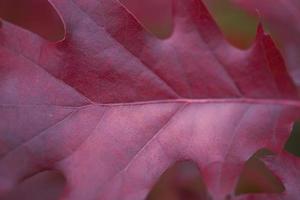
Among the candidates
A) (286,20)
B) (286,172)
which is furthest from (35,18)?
(286,172)

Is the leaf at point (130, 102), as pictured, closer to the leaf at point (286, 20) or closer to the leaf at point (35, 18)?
the leaf at point (286, 20)

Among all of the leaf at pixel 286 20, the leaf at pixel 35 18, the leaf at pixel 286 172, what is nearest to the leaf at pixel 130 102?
the leaf at pixel 286 172

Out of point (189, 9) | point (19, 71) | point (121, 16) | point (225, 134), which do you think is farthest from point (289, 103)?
point (19, 71)

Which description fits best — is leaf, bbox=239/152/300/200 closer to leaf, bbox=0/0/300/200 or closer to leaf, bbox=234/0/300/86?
leaf, bbox=0/0/300/200

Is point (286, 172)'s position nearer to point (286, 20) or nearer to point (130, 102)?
point (130, 102)

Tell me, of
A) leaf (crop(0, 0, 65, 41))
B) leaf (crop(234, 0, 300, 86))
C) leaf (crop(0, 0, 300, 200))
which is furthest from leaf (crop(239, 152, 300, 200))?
leaf (crop(0, 0, 65, 41))
